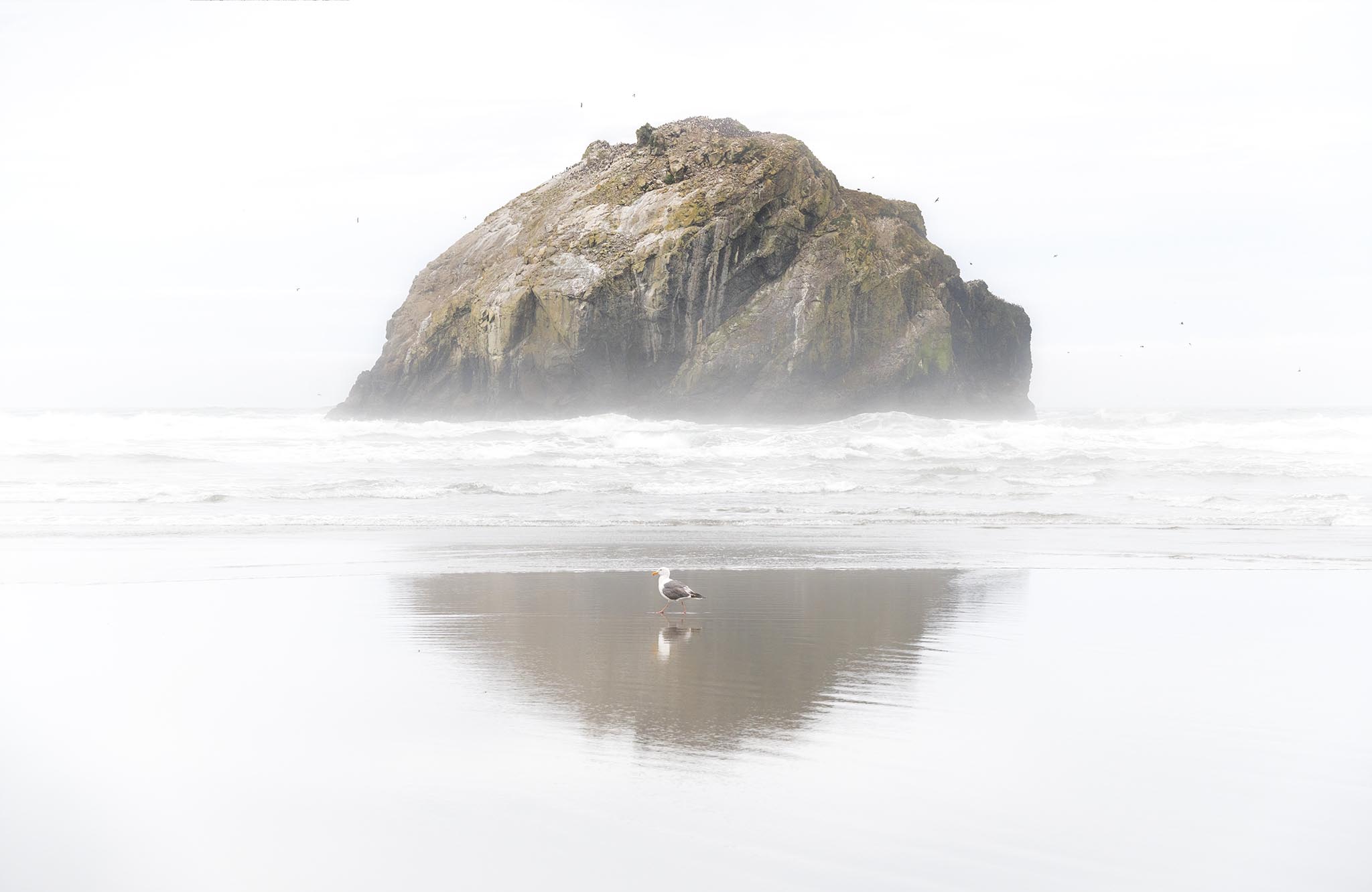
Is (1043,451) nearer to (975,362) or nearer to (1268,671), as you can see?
(1268,671)

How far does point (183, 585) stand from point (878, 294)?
148ft

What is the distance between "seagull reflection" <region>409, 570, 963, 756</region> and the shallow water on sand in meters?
0.04

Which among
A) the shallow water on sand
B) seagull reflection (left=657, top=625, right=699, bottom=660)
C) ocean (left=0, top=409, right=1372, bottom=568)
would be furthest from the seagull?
ocean (left=0, top=409, right=1372, bottom=568)

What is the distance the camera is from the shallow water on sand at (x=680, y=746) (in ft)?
11.6

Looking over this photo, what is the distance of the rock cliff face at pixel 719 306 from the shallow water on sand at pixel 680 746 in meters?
41.9

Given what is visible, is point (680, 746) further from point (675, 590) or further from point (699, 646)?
point (675, 590)

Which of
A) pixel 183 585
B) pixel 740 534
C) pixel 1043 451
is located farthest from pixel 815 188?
pixel 183 585

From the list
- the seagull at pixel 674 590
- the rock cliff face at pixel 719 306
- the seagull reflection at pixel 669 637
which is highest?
the rock cliff face at pixel 719 306

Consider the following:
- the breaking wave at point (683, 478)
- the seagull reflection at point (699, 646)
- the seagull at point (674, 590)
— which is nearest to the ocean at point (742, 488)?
the breaking wave at point (683, 478)

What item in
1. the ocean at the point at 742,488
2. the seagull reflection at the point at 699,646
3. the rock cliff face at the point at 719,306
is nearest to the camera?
the seagull reflection at the point at 699,646

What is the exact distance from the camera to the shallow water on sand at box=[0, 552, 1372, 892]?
3.53 meters

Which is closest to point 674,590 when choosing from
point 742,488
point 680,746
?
point 680,746

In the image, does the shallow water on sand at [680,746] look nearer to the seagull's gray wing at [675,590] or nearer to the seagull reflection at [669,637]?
the seagull reflection at [669,637]

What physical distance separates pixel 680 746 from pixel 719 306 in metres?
46.4
